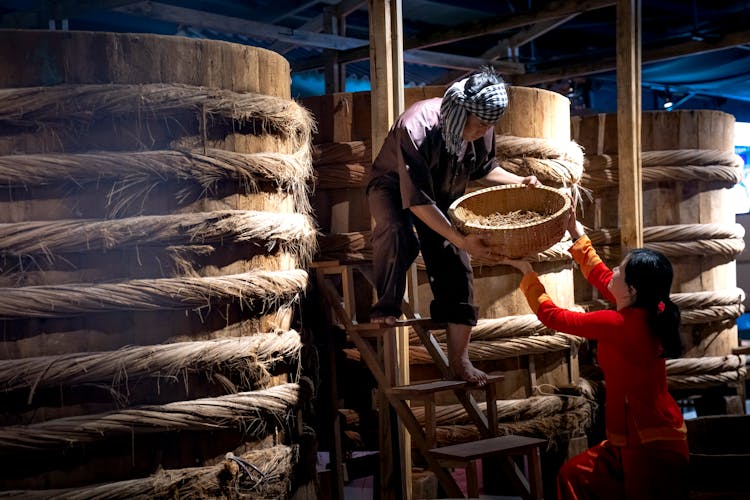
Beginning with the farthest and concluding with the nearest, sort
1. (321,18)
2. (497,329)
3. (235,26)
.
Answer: (321,18) → (235,26) → (497,329)

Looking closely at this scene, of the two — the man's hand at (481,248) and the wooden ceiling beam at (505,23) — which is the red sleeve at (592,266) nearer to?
the man's hand at (481,248)

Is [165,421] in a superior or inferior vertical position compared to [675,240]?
inferior

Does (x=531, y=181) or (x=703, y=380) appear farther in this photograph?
(x=703, y=380)

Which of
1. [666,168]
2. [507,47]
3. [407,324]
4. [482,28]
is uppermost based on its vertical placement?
[507,47]

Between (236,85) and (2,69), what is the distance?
3.09 feet

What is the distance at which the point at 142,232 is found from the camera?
145 inches

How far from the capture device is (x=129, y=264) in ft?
12.2

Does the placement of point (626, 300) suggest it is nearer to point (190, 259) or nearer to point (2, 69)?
point (190, 259)

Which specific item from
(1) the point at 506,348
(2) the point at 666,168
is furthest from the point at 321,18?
(1) the point at 506,348

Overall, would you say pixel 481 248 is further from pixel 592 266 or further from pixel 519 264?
pixel 592 266

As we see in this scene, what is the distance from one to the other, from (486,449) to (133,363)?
1454 mm

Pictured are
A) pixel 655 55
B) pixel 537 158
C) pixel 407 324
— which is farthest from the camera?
pixel 655 55

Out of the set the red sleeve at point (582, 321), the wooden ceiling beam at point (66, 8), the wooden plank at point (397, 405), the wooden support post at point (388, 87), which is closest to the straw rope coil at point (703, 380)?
the wooden support post at point (388, 87)

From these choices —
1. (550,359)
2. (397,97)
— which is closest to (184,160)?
(397,97)
